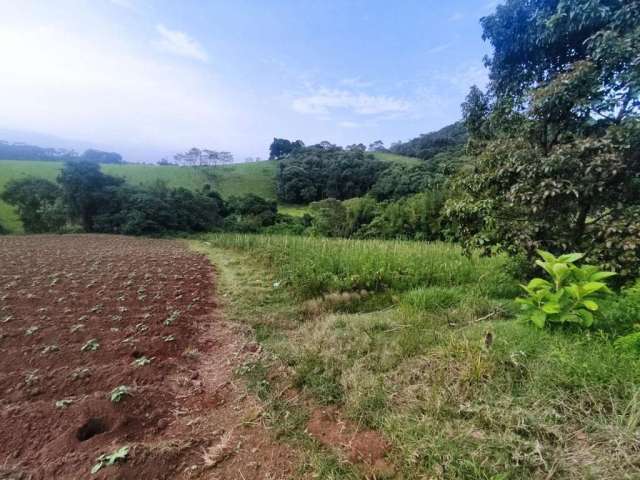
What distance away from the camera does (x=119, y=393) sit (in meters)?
2.18

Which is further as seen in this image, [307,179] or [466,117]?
[307,179]

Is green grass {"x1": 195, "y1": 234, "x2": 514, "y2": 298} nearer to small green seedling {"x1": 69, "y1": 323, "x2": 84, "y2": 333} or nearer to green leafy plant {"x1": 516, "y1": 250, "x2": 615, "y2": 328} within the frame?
green leafy plant {"x1": 516, "y1": 250, "x2": 615, "y2": 328}

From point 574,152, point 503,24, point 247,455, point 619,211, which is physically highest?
point 503,24

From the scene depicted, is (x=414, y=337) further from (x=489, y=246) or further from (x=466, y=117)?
(x=466, y=117)

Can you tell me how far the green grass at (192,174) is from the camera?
1211 inches

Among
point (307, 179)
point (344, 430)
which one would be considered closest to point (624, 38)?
point (344, 430)

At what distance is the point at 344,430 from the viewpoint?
1.89m

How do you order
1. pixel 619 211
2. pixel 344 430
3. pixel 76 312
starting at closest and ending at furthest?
pixel 344 430 → pixel 619 211 → pixel 76 312

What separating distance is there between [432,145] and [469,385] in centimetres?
5347

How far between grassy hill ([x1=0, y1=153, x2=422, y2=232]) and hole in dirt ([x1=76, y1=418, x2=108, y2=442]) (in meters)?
30.6

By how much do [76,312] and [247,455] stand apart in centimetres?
368

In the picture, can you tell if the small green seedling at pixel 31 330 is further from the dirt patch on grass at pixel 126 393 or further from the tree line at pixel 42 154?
the tree line at pixel 42 154

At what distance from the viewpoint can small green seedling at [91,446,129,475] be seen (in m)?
1.59

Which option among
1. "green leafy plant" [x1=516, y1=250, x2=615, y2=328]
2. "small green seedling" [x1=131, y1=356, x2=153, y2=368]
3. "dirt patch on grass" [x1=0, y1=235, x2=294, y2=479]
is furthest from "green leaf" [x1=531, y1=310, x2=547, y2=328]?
"small green seedling" [x1=131, y1=356, x2=153, y2=368]
